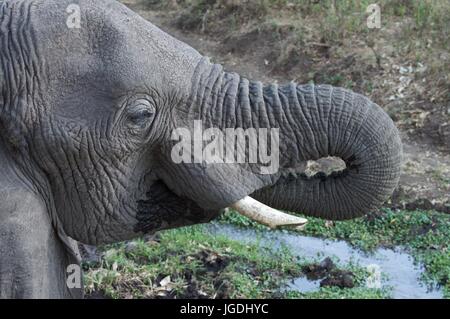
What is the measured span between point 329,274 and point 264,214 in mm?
3075

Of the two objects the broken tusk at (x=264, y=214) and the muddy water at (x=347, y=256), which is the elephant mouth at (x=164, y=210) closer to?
the broken tusk at (x=264, y=214)

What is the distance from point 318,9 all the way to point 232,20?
3.47 ft

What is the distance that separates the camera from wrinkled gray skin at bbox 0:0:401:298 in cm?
276

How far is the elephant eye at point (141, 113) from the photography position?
284 cm

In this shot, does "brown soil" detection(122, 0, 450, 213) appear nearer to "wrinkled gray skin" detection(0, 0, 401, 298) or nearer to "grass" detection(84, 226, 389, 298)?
"grass" detection(84, 226, 389, 298)

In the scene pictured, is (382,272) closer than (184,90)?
No

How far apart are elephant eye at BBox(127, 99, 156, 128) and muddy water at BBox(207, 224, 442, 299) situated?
310cm

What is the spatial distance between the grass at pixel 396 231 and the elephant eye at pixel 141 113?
3.71 metres

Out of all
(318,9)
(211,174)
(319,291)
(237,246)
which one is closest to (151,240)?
(237,246)

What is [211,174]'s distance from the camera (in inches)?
115

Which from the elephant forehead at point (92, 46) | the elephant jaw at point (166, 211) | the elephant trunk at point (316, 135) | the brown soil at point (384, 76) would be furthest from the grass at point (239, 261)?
the elephant forehead at point (92, 46)

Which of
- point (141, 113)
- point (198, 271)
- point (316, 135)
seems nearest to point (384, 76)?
point (198, 271)

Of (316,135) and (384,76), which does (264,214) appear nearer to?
(316,135)
